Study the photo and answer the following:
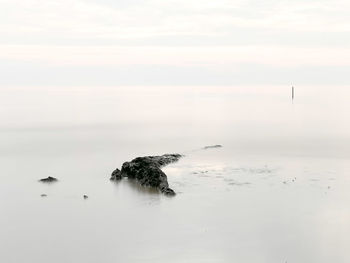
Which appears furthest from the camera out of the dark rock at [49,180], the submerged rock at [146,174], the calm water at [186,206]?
the dark rock at [49,180]

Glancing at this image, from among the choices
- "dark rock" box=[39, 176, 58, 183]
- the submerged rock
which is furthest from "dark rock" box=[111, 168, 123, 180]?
"dark rock" box=[39, 176, 58, 183]

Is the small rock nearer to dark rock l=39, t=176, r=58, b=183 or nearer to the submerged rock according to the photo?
the submerged rock

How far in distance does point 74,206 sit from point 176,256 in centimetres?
1404

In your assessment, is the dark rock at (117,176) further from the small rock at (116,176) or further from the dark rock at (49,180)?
the dark rock at (49,180)

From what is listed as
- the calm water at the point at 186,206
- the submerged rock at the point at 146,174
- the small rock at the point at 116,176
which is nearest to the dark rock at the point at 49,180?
the calm water at the point at 186,206

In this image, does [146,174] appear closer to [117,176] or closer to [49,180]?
[117,176]

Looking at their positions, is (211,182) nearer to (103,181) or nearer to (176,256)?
(103,181)

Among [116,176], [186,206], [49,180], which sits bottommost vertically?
[186,206]

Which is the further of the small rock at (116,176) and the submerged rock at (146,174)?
the small rock at (116,176)

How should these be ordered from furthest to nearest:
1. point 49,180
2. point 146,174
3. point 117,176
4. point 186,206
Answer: point 49,180 < point 117,176 < point 146,174 < point 186,206

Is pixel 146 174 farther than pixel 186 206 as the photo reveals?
Yes

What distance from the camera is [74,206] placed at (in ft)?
130

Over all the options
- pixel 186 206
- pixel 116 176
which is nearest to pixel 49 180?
pixel 116 176

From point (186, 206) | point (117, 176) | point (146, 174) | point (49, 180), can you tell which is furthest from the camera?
point (49, 180)
